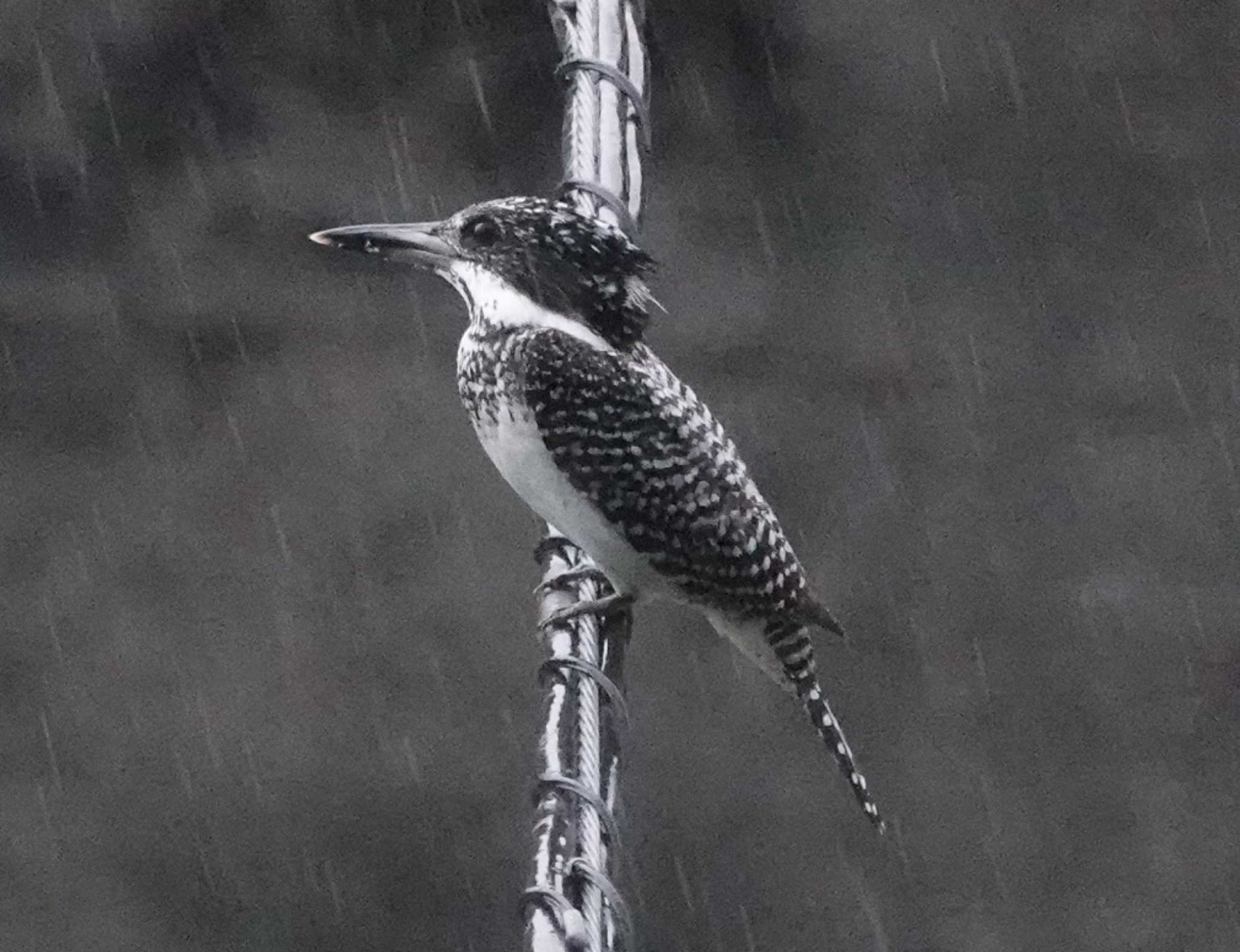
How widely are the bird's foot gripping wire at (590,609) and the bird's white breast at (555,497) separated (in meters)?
0.01

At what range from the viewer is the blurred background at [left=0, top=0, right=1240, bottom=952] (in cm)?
286

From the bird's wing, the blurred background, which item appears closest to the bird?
the bird's wing

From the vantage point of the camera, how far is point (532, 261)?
3.92 ft

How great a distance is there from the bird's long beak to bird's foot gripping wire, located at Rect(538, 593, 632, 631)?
0.24 meters

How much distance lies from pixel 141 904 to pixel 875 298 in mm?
1448

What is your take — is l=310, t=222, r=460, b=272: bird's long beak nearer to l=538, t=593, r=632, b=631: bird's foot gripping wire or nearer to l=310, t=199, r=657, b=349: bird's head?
l=310, t=199, r=657, b=349: bird's head

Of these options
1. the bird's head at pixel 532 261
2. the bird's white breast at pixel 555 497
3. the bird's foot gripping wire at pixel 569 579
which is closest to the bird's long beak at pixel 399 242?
the bird's head at pixel 532 261

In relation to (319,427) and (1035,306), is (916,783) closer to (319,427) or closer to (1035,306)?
(1035,306)

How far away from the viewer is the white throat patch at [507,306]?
3.99ft

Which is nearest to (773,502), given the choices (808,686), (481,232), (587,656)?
(808,686)

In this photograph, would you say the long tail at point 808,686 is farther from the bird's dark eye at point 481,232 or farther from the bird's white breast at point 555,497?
the bird's dark eye at point 481,232

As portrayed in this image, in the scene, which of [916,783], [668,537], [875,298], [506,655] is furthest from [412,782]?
[668,537]

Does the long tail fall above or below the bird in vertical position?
below

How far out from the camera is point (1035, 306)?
9.64 ft
